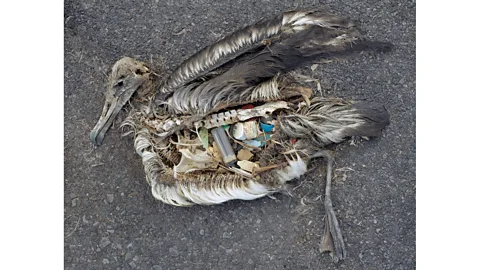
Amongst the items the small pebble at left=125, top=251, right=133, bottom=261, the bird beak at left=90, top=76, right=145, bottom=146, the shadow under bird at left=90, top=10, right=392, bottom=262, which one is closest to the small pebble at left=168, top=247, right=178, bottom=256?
the small pebble at left=125, top=251, right=133, bottom=261

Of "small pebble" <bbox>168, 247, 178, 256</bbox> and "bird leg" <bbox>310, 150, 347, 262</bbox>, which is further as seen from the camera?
"small pebble" <bbox>168, 247, 178, 256</bbox>

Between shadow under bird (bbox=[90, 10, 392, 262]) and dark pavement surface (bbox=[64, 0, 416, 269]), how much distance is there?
13 centimetres

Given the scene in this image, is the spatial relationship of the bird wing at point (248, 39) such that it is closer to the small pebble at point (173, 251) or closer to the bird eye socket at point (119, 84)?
the bird eye socket at point (119, 84)

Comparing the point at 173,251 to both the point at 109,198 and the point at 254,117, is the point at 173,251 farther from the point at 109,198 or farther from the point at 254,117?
the point at 254,117

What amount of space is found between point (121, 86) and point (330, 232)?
1.56 m

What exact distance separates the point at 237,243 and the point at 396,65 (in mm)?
1476

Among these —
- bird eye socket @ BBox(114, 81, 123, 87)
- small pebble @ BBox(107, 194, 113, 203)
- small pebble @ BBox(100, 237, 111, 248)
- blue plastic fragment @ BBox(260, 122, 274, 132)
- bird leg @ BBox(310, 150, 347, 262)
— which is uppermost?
bird eye socket @ BBox(114, 81, 123, 87)

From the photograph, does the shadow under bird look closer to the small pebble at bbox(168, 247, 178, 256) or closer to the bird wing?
the bird wing

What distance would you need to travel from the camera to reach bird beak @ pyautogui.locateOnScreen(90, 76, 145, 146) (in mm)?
2744

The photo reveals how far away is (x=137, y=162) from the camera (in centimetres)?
286

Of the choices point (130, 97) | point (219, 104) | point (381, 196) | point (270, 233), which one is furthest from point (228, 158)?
point (381, 196)

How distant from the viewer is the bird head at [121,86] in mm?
2723

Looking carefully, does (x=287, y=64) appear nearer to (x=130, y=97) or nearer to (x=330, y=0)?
(x=330, y=0)

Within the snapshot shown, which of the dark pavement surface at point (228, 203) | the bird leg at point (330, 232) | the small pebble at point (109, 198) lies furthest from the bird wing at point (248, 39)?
the small pebble at point (109, 198)
